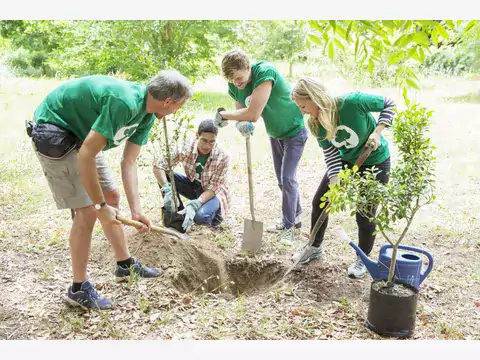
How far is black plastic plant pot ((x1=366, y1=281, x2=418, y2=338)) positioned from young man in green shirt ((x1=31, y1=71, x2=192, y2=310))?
4.03ft

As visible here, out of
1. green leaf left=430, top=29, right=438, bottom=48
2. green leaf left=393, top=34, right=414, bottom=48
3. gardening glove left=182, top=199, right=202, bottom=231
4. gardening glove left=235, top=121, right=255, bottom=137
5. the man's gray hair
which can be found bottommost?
gardening glove left=182, top=199, right=202, bottom=231

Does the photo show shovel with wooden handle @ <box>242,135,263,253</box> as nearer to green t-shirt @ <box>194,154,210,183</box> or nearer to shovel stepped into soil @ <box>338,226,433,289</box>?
green t-shirt @ <box>194,154,210,183</box>

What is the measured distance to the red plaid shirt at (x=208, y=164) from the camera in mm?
3205

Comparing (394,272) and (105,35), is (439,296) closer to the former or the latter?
→ (394,272)

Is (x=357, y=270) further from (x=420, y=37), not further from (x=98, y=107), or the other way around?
(x=98, y=107)

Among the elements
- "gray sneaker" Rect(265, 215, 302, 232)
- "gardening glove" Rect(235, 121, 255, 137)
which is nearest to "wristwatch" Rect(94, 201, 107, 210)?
"gardening glove" Rect(235, 121, 255, 137)

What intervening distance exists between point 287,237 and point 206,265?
0.63m

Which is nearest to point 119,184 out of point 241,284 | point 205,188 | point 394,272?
point 205,188

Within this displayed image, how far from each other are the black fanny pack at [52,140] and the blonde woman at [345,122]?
110 cm

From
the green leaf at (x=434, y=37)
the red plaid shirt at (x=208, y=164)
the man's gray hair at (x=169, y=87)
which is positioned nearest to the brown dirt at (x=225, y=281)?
the red plaid shirt at (x=208, y=164)

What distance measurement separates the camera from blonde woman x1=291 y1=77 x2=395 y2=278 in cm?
233

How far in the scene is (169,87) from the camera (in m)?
1.96

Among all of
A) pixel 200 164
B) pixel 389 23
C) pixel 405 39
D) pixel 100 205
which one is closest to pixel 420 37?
pixel 405 39

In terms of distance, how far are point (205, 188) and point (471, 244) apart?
1991 millimetres
